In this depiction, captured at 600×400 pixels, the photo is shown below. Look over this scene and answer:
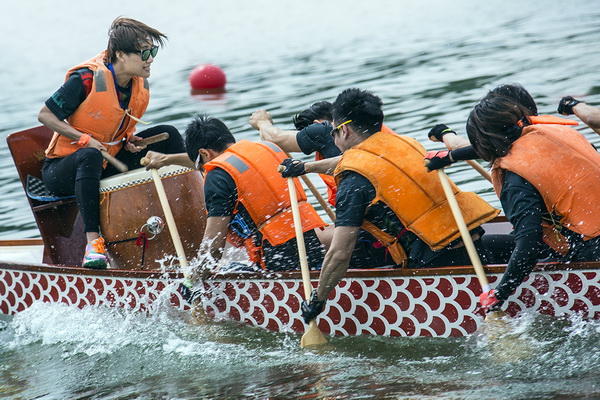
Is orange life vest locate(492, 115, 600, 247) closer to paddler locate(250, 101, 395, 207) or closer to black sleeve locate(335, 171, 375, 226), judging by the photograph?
black sleeve locate(335, 171, 375, 226)

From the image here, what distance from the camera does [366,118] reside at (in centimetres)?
485

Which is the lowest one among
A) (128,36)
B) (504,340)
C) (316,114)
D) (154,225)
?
(504,340)

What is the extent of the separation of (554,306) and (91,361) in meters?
2.99

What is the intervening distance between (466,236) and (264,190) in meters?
1.33

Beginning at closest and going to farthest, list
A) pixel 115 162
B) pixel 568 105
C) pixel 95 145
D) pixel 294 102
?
pixel 568 105, pixel 95 145, pixel 115 162, pixel 294 102

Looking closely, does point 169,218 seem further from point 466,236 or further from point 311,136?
point 466,236

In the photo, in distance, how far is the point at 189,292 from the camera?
564cm

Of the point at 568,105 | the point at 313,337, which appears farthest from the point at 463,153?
the point at 313,337

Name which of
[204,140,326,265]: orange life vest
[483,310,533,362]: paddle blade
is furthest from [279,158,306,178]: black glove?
[483,310,533,362]: paddle blade

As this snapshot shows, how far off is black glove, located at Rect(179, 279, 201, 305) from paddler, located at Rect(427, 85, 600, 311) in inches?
78.4

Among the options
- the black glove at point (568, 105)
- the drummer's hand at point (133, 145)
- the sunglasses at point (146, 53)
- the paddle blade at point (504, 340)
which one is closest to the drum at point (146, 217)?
the drummer's hand at point (133, 145)

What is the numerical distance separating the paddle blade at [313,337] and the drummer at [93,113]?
168 centimetres

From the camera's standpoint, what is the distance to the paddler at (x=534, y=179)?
429 cm

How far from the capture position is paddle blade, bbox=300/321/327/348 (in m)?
5.19
